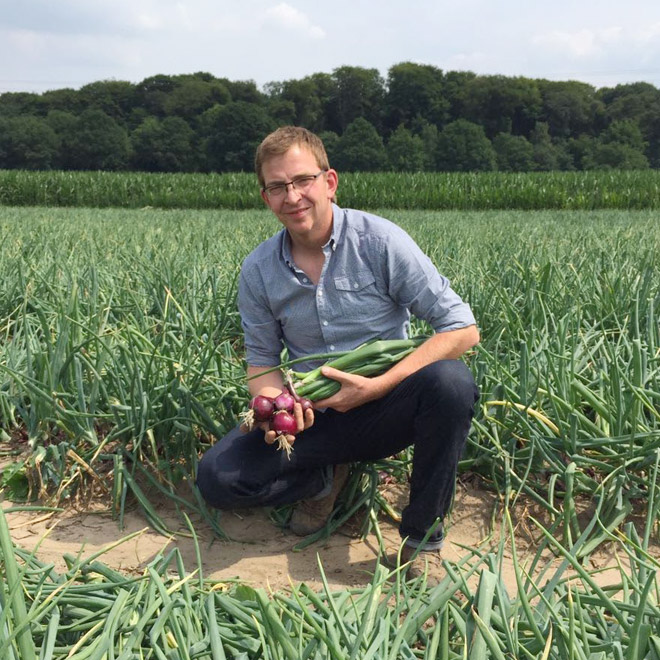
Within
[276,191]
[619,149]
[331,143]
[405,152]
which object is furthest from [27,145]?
[276,191]

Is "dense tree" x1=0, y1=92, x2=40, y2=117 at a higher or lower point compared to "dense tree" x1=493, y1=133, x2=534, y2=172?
higher

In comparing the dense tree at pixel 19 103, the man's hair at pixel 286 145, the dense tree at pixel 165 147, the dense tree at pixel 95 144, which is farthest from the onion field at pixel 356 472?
the dense tree at pixel 19 103

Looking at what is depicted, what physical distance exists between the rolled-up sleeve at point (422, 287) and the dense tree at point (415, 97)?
52.3m

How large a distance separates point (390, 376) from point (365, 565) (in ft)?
1.69

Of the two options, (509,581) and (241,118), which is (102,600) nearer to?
(509,581)

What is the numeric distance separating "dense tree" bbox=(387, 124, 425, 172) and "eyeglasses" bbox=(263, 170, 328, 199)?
4494cm

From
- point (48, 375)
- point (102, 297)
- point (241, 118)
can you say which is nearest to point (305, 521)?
point (48, 375)

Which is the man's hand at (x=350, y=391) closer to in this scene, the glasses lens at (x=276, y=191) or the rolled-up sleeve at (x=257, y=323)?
the rolled-up sleeve at (x=257, y=323)

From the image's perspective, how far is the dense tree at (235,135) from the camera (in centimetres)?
4166

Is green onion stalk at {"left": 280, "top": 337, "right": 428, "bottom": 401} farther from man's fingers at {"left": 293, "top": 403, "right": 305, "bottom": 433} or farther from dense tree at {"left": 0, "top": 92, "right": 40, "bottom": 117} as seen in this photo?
dense tree at {"left": 0, "top": 92, "right": 40, "bottom": 117}

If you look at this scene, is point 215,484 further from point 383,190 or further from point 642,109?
point 642,109

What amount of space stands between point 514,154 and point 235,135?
1806cm

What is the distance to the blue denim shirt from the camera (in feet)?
6.61

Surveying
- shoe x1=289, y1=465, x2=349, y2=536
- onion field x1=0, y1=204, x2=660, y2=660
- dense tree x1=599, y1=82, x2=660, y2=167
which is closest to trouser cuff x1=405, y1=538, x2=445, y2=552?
onion field x1=0, y1=204, x2=660, y2=660
